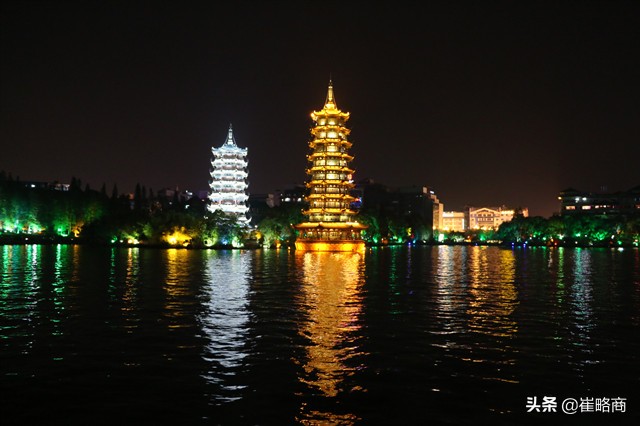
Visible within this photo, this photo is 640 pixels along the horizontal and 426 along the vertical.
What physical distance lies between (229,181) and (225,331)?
14144 centimetres

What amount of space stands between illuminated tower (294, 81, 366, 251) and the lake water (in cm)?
8807

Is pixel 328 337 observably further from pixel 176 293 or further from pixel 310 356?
pixel 176 293

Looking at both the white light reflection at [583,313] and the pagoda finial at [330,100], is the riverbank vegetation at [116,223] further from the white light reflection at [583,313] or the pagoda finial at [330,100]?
the white light reflection at [583,313]

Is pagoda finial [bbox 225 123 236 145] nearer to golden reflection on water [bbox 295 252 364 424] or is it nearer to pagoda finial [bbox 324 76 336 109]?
pagoda finial [bbox 324 76 336 109]

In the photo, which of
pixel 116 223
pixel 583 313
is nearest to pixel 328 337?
pixel 583 313

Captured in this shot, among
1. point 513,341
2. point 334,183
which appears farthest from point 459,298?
point 334,183

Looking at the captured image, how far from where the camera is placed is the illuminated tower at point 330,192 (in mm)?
128750

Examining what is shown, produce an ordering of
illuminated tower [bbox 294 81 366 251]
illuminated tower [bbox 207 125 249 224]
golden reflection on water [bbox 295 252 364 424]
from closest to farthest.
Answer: golden reflection on water [bbox 295 252 364 424]
illuminated tower [bbox 294 81 366 251]
illuminated tower [bbox 207 125 249 224]

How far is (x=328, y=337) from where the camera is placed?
24156 mm

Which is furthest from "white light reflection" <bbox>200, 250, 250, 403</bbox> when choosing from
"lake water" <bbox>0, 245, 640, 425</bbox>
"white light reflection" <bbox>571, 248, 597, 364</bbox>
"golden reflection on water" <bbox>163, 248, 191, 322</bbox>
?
"white light reflection" <bbox>571, 248, 597, 364</bbox>

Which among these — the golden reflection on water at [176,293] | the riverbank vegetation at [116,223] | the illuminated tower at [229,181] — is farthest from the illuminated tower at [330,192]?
the golden reflection on water at [176,293]

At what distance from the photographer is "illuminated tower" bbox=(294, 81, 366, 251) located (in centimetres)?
12875

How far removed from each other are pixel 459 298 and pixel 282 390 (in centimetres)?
2388

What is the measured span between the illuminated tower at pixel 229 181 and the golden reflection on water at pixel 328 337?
11785 centimetres
